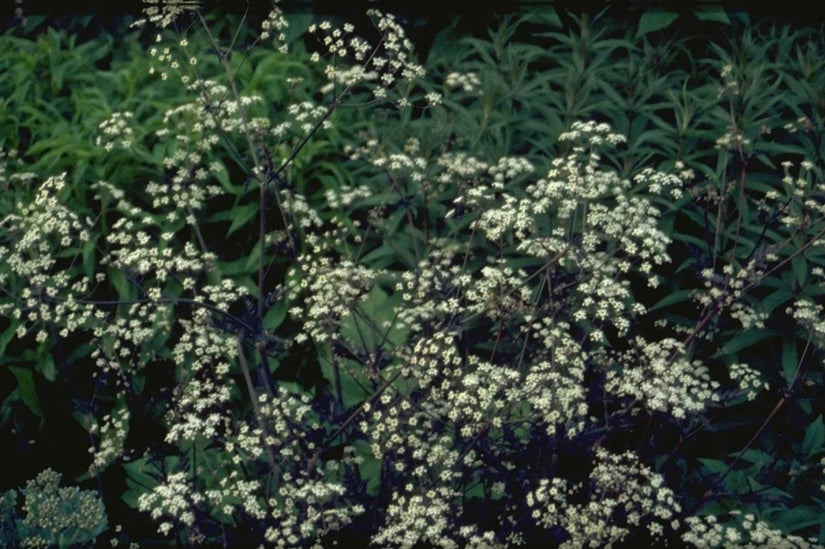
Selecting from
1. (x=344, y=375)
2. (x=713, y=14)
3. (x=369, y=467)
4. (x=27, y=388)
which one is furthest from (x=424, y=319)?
(x=713, y=14)

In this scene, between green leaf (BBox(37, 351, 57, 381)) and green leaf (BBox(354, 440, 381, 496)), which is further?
green leaf (BBox(37, 351, 57, 381))

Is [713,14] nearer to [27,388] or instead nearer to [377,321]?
[377,321]

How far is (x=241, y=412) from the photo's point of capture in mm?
5012

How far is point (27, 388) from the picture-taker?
4965 mm

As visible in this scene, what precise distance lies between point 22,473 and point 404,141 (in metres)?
2.87

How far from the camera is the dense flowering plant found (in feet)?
12.7

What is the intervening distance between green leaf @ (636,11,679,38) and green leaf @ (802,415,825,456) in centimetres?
254

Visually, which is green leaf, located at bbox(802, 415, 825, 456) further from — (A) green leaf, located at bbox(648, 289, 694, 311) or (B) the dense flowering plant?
(A) green leaf, located at bbox(648, 289, 694, 311)

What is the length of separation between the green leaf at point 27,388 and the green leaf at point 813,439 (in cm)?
398

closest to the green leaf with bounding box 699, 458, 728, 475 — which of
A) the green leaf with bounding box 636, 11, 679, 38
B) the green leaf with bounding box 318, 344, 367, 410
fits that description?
the green leaf with bounding box 318, 344, 367, 410

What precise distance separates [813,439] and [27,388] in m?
4.07

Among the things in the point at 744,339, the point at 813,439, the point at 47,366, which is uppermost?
the point at 744,339

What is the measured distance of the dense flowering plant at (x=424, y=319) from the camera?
12.7 ft

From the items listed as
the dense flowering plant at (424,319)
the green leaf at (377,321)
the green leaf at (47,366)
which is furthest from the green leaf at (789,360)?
the green leaf at (47,366)
